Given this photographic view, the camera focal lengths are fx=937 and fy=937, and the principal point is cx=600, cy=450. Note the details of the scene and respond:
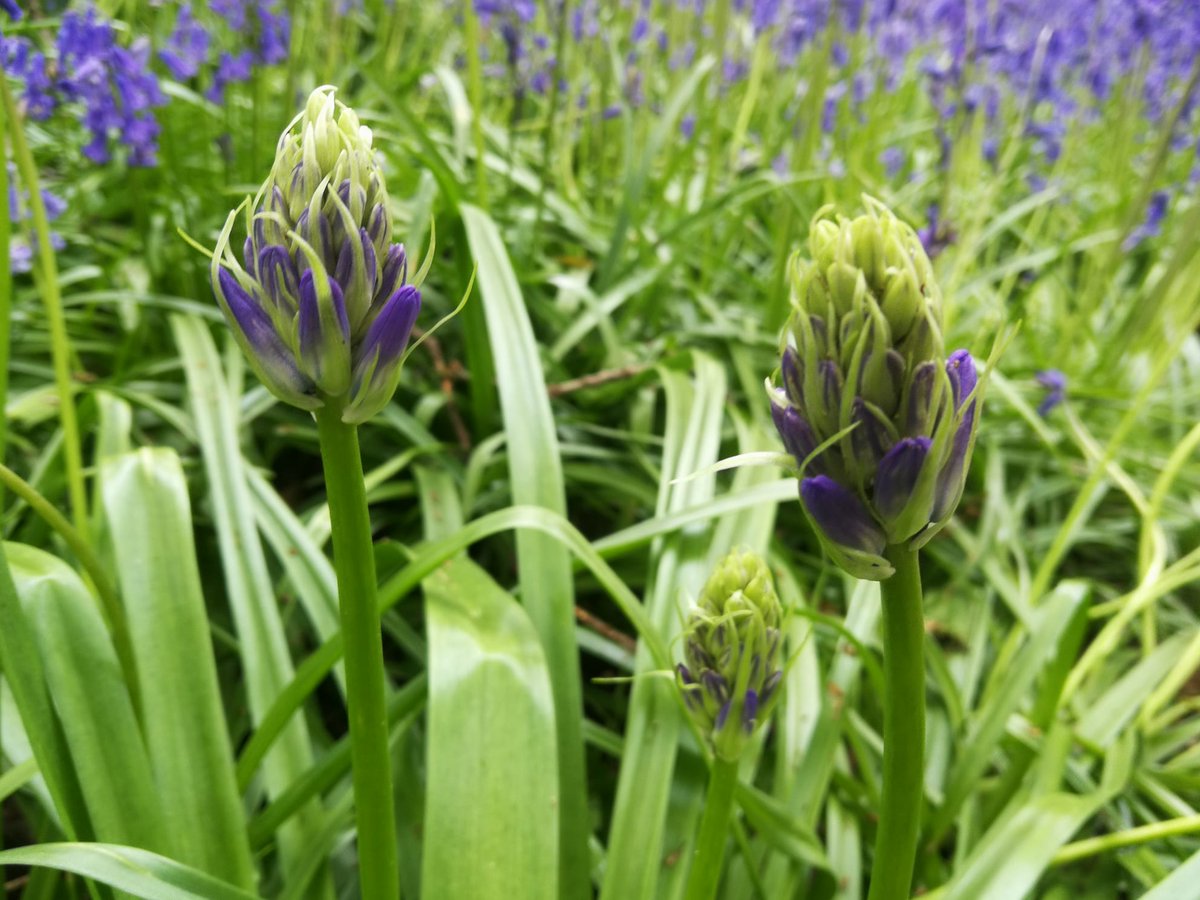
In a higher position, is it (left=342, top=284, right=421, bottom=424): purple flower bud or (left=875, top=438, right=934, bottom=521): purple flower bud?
(left=342, top=284, right=421, bottom=424): purple flower bud

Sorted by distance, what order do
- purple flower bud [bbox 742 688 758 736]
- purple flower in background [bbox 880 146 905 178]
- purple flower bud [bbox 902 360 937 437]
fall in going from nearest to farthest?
purple flower bud [bbox 902 360 937 437] < purple flower bud [bbox 742 688 758 736] < purple flower in background [bbox 880 146 905 178]

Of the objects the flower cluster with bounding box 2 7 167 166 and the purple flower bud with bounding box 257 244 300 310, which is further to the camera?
the flower cluster with bounding box 2 7 167 166

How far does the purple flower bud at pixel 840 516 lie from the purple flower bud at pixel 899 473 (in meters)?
0.02

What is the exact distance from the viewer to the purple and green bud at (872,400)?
64 centimetres

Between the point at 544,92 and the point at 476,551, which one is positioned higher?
the point at 544,92

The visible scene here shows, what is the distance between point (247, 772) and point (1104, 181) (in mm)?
5355

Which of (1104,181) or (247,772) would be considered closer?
(247,772)

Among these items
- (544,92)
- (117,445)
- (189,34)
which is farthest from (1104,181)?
(117,445)

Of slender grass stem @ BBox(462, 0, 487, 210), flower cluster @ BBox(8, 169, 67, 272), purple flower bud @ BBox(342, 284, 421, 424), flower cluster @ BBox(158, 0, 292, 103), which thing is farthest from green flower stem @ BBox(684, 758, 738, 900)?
flower cluster @ BBox(158, 0, 292, 103)

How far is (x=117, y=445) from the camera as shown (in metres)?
1.83

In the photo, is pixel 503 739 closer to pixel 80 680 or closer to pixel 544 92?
pixel 80 680

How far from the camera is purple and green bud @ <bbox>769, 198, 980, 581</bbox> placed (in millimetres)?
635

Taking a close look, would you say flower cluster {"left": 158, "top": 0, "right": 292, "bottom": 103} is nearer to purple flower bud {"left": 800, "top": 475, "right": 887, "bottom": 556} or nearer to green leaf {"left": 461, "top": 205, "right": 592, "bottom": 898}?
green leaf {"left": 461, "top": 205, "right": 592, "bottom": 898}

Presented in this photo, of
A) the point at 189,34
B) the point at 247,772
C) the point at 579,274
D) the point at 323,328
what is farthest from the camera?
the point at 579,274
